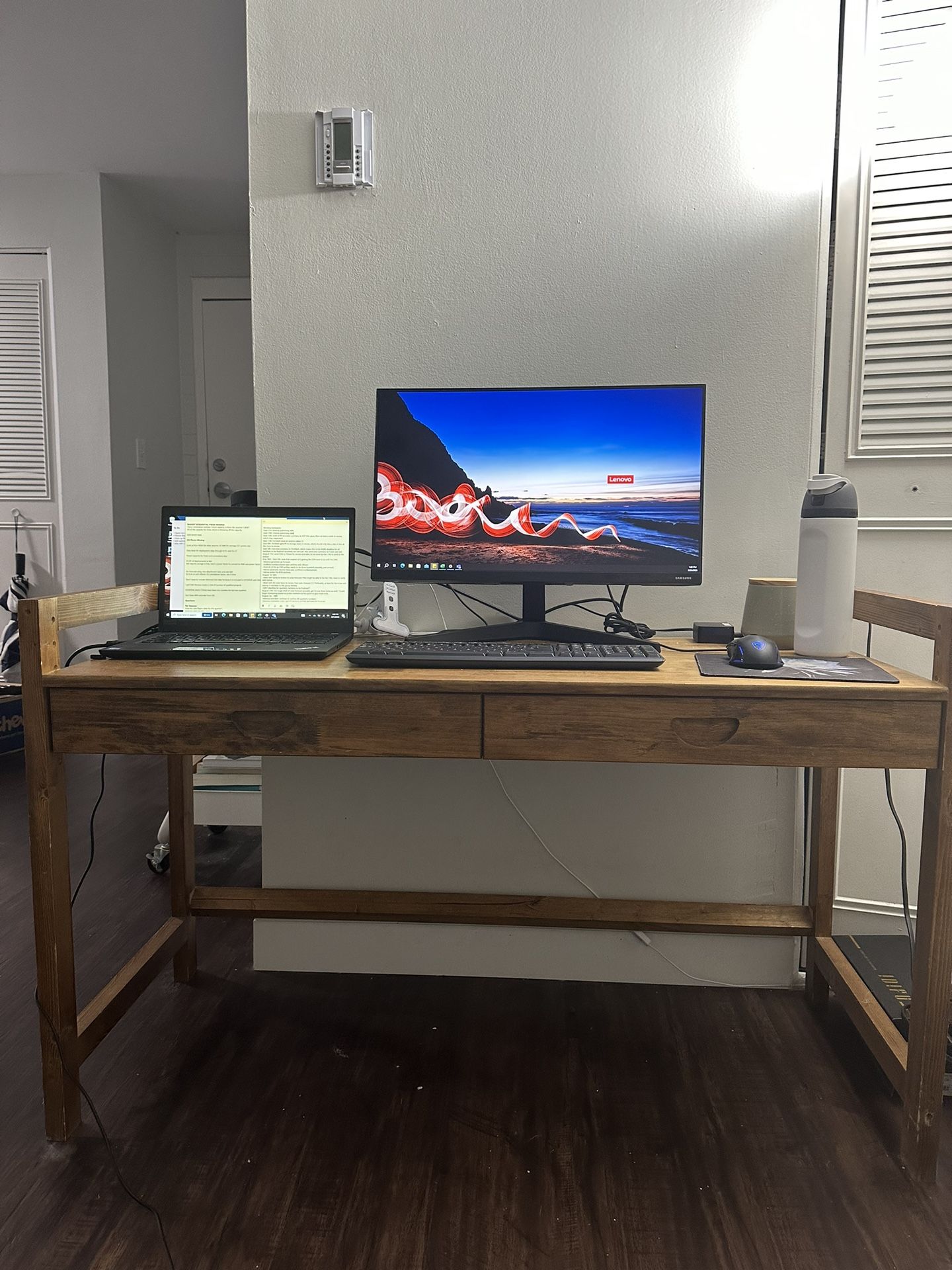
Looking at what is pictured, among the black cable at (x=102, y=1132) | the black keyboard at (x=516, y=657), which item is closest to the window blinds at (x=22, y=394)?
the black cable at (x=102, y=1132)

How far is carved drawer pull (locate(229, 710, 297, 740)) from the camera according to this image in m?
1.27

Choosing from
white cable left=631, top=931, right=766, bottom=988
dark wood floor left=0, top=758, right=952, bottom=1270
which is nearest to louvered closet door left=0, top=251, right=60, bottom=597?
dark wood floor left=0, top=758, right=952, bottom=1270

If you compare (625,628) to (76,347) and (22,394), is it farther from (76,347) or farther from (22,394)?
(22,394)

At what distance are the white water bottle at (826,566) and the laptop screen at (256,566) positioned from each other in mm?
839

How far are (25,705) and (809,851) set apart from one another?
154 centimetres

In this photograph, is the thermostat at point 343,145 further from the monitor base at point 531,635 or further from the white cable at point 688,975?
the white cable at point 688,975

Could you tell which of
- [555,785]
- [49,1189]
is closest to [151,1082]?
[49,1189]

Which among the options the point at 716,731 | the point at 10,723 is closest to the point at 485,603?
the point at 716,731

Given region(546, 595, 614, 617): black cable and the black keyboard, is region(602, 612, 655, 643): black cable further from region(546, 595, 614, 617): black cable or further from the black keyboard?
the black keyboard

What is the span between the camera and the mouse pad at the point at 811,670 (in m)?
1.26

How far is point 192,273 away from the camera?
4715 millimetres

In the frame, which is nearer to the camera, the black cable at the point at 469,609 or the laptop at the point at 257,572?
the laptop at the point at 257,572

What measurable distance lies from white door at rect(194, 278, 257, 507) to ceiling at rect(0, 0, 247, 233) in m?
Result: 0.49

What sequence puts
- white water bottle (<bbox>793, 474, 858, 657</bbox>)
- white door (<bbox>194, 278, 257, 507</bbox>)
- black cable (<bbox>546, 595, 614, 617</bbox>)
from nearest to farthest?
A: white water bottle (<bbox>793, 474, 858, 657</bbox>) → black cable (<bbox>546, 595, 614, 617</bbox>) → white door (<bbox>194, 278, 257, 507</bbox>)
